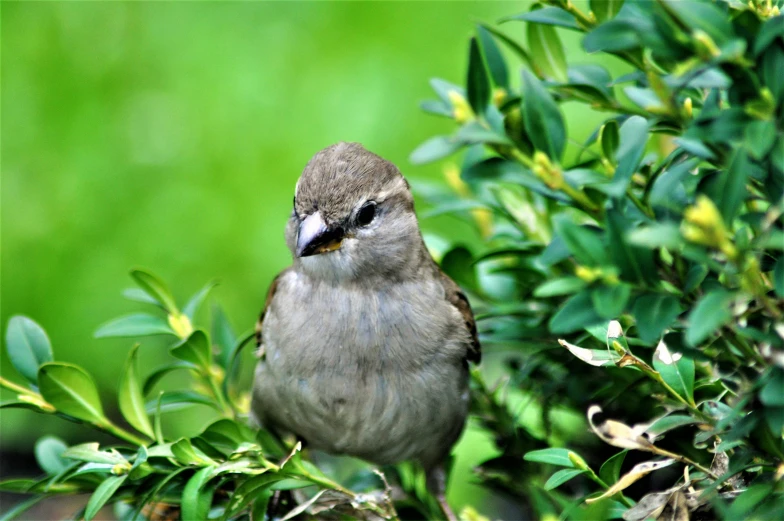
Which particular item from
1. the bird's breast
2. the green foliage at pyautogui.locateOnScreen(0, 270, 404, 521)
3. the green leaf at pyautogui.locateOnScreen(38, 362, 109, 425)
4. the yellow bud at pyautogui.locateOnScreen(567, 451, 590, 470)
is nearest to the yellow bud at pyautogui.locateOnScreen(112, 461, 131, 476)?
the green foliage at pyautogui.locateOnScreen(0, 270, 404, 521)

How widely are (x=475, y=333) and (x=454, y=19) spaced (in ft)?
11.7

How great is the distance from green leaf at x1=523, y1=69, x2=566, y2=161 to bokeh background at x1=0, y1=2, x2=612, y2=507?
3590 mm

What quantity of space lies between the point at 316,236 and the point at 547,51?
0.90 m

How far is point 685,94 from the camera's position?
2.10m

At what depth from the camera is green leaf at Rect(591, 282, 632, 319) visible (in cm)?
156

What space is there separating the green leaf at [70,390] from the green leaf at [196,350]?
0.26m

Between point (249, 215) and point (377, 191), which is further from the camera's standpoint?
point (249, 215)

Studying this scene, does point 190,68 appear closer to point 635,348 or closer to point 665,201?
point 635,348

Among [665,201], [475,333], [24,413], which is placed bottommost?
[24,413]

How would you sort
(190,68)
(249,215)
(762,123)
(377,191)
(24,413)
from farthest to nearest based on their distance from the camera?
(190,68)
(249,215)
(24,413)
(377,191)
(762,123)

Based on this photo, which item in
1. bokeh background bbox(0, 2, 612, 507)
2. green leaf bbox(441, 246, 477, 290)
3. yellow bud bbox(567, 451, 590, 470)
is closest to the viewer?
yellow bud bbox(567, 451, 590, 470)

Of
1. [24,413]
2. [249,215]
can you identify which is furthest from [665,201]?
[24,413]

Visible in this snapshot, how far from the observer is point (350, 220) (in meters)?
2.87

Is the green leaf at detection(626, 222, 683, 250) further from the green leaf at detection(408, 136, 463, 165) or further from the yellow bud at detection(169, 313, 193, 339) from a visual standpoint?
the yellow bud at detection(169, 313, 193, 339)
